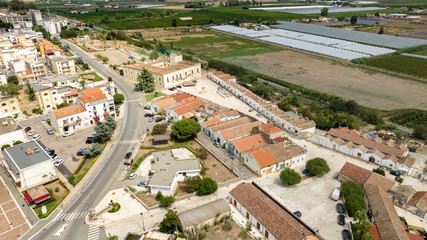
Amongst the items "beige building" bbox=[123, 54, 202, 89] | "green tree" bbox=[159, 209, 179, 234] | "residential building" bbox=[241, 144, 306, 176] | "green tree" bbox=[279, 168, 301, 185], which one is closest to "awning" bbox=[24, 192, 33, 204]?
"green tree" bbox=[159, 209, 179, 234]

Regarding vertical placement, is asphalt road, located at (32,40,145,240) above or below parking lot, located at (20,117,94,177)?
below

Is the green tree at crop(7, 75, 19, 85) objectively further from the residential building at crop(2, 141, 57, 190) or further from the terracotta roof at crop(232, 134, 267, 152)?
the terracotta roof at crop(232, 134, 267, 152)

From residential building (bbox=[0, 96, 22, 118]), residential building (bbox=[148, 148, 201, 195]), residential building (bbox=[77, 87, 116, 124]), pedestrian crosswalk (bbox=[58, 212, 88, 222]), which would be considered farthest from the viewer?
residential building (bbox=[0, 96, 22, 118])

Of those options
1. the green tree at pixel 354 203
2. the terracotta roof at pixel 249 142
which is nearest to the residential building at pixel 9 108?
the terracotta roof at pixel 249 142

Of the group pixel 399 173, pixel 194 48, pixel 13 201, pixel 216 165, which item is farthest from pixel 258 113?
pixel 194 48

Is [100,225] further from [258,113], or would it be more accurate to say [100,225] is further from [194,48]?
[194,48]

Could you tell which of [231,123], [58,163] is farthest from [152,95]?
[58,163]
